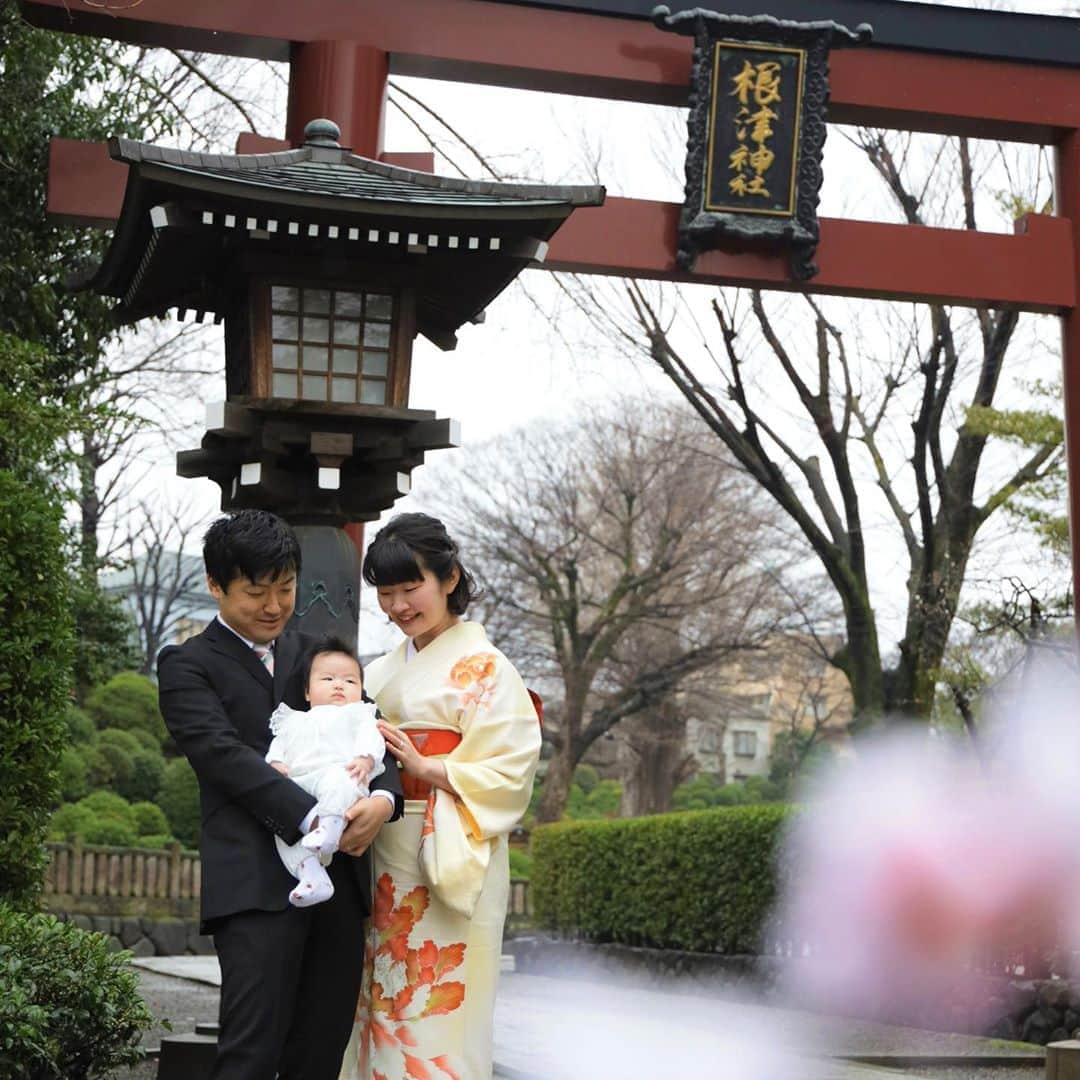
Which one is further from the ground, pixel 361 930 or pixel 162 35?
pixel 162 35

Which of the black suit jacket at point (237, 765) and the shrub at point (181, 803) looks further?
the shrub at point (181, 803)

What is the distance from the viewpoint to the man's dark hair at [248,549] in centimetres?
318

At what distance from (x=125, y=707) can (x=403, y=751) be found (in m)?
16.2

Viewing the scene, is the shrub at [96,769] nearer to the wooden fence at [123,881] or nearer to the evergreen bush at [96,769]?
the evergreen bush at [96,769]

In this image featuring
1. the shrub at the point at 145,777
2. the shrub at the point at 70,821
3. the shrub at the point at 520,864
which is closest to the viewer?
the shrub at the point at 70,821

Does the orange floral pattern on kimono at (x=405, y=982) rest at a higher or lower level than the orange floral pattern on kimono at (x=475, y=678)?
lower

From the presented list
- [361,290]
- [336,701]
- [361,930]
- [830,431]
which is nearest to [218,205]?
[361,290]

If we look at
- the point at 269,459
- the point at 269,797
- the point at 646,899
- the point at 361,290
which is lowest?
the point at 646,899

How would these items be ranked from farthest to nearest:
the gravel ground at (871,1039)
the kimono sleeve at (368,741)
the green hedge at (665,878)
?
1. the green hedge at (665,878)
2. the gravel ground at (871,1039)
3. the kimono sleeve at (368,741)

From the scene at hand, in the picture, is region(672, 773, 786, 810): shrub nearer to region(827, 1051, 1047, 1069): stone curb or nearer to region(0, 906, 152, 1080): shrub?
region(827, 1051, 1047, 1069): stone curb

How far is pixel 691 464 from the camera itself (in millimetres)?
22312

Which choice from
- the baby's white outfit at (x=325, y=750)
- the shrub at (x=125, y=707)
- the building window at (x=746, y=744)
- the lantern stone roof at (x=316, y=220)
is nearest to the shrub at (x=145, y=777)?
the shrub at (x=125, y=707)

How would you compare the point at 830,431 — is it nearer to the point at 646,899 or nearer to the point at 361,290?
the point at 646,899

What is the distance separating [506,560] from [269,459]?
17.1 m
